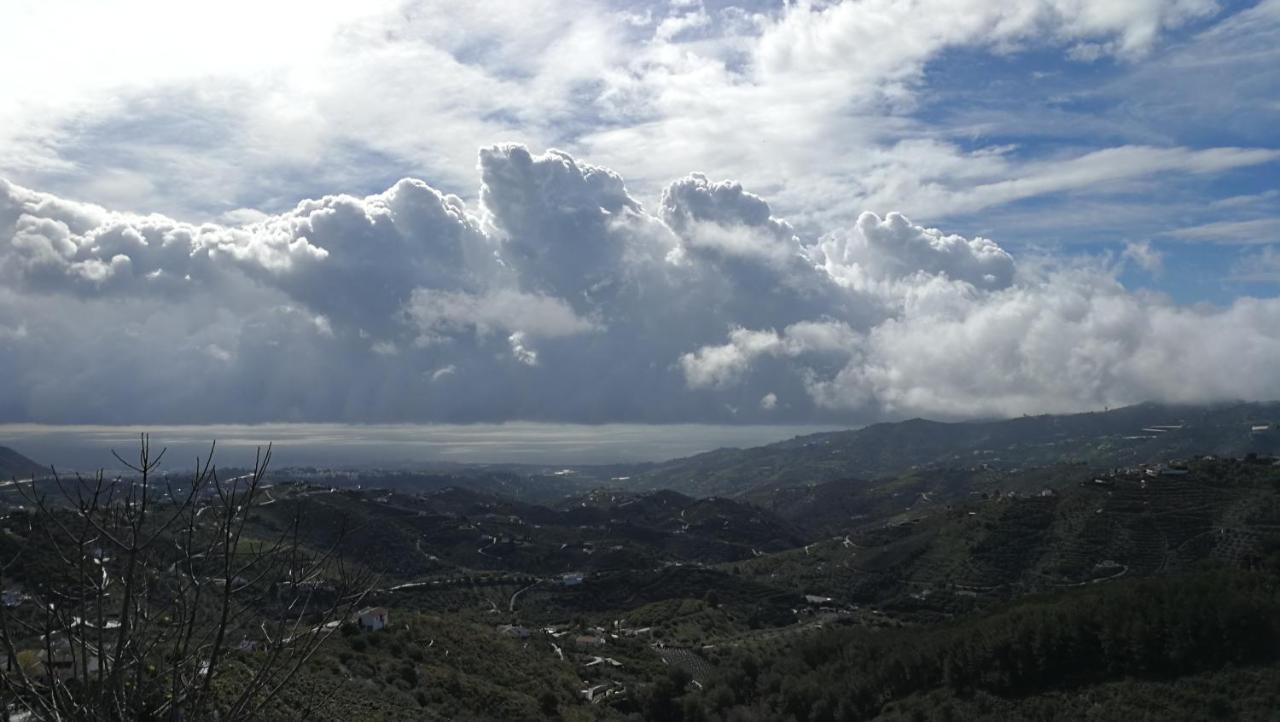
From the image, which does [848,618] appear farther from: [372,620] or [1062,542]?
[372,620]

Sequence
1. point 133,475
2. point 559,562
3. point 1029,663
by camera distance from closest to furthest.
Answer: point 133,475, point 1029,663, point 559,562

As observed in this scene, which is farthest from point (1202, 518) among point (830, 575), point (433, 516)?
point (433, 516)

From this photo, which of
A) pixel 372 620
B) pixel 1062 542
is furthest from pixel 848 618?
pixel 372 620

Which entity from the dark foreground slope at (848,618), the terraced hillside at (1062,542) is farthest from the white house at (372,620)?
the terraced hillside at (1062,542)

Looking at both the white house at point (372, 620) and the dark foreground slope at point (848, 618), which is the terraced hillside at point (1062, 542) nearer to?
the dark foreground slope at point (848, 618)

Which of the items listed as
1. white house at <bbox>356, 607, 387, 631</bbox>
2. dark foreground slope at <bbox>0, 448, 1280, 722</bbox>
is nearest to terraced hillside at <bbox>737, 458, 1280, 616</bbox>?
dark foreground slope at <bbox>0, 448, 1280, 722</bbox>

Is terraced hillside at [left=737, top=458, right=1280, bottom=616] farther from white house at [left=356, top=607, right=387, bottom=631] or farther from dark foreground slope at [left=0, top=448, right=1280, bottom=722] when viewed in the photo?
white house at [left=356, top=607, right=387, bottom=631]

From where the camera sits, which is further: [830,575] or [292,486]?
[292,486]

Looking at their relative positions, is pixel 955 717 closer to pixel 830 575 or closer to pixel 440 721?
pixel 440 721
